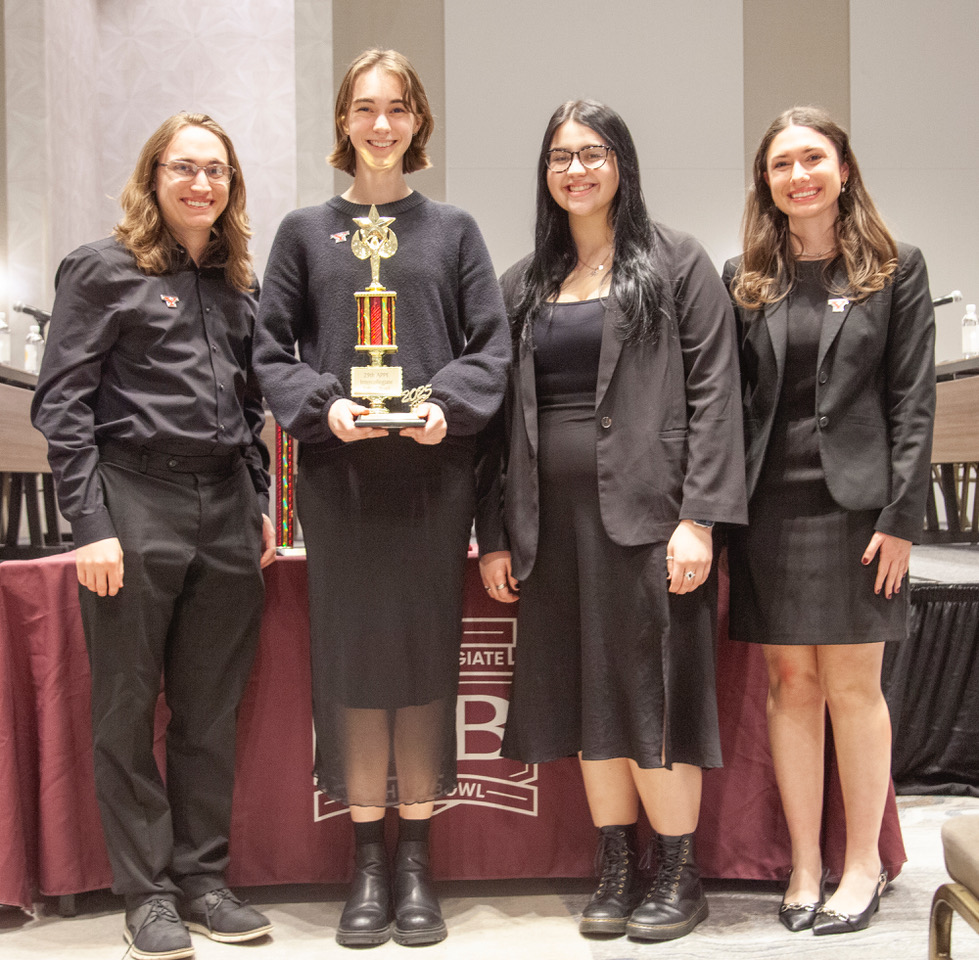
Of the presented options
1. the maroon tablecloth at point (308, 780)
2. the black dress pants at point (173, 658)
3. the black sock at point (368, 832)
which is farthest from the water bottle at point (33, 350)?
the black sock at point (368, 832)

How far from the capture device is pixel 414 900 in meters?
1.86

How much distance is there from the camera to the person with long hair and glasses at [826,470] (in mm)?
1837

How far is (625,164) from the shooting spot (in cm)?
186

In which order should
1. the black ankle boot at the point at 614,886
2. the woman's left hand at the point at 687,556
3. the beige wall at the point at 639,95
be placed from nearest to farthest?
the woman's left hand at the point at 687,556 → the black ankle boot at the point at 614,886 → the beige wall at the point at 639,95

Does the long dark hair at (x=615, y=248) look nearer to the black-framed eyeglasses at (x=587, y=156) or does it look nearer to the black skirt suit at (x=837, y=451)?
the black-framed eyeglasses at (x=587, y=156)

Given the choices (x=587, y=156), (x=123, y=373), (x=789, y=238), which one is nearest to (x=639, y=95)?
(x=789, y=238)

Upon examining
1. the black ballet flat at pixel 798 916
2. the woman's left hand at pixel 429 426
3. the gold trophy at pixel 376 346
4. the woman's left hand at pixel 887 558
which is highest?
the gold trophy at pixel 376 346

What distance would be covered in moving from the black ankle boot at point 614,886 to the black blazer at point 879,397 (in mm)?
766

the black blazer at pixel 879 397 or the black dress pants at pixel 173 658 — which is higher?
the black blazer at pixel 879 397

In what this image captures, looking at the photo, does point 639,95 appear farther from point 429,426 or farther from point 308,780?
point 308,780

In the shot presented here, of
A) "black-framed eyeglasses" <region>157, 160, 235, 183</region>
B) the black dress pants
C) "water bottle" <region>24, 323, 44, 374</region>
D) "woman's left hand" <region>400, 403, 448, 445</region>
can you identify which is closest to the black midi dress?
"woman's left hand" <region>400, 403, 448, 445</region>

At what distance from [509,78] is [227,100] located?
2.41m

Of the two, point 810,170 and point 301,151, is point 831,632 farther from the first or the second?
point 301,151

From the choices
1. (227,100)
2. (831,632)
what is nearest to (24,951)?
(831,632)
